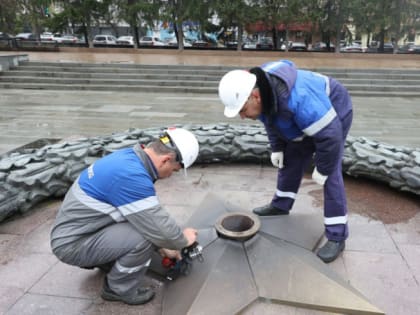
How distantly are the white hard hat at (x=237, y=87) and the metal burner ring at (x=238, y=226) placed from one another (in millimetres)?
869

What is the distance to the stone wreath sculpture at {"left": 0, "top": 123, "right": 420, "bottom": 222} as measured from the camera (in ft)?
10.6

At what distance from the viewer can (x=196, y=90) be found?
11.1m

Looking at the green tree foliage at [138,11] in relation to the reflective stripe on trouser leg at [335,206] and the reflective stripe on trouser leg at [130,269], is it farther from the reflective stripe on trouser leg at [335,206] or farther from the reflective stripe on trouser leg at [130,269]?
the reflective stripe on trouser leg at [130,269]

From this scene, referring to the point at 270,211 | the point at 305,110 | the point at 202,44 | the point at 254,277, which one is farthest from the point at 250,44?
the point at 254,277

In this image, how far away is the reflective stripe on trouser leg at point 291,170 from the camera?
2.64 metres

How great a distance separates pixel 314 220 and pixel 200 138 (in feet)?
6.02

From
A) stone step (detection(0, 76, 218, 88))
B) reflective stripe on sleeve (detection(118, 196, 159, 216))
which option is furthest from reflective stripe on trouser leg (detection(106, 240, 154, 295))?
stone step (detection(0, 76, 218, 88))

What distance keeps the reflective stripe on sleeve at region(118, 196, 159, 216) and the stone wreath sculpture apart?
177 cm

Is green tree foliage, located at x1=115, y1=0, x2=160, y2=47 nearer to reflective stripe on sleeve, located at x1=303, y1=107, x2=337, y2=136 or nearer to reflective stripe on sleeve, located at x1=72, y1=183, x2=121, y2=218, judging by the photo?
reflective stripe on sleeve, located at x1=303, y1=107, x2=337, y2=136

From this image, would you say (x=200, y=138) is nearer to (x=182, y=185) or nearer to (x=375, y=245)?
(x=182, y=185)

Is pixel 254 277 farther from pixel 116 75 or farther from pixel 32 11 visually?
pixel 32 11

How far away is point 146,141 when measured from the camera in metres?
4.07

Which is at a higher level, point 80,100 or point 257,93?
point 257,93

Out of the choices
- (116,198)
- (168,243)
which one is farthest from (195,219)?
(116,198)
